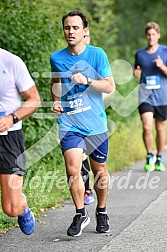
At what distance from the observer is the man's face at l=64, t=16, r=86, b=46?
752cm

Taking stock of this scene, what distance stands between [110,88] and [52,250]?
1.66m

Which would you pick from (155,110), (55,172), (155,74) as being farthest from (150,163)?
(55,172)

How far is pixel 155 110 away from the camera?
12531 millimetres

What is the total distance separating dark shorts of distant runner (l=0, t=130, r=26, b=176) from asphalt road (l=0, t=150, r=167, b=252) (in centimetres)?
71

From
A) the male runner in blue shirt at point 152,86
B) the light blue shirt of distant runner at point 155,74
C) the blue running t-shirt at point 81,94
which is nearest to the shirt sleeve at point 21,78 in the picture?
the blue running t-shirt at point 81,94

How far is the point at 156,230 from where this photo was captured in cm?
752

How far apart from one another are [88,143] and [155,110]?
16.6ft

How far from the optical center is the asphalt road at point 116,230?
271 inches

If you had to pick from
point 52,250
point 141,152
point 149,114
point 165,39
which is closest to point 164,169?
point 149,114

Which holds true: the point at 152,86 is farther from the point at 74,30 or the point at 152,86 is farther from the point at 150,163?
the point at 74,30

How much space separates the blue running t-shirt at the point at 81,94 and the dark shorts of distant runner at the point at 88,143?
0.17 feet

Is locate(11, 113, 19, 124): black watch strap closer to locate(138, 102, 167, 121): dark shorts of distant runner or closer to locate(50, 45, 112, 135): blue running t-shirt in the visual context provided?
locate(50, 45, 112, 135): blue running t-shirt

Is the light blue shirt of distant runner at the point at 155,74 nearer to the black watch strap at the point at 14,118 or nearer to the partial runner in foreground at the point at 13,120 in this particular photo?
the partial runner in foreground at the point at 13,120

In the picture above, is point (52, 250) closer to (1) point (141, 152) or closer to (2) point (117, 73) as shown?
(1) point (141, 152)
